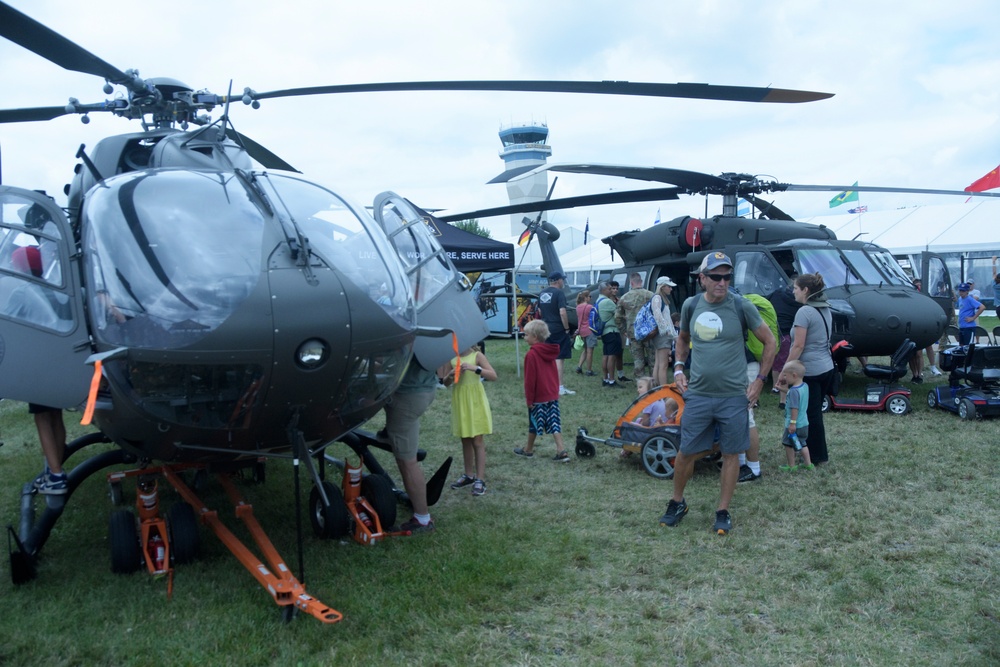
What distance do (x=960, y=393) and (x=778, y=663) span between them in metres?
6.19

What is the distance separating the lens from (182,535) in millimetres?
4328

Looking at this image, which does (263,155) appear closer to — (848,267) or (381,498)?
(381,498)

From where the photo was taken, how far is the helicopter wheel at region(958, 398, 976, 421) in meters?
7.92

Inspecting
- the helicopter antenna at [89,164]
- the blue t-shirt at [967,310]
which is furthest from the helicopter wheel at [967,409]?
the helicopter antenna at [89,164]

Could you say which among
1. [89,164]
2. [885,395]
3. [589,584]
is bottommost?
[589,584]

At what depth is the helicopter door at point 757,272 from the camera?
400 inches

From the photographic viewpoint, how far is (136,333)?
338cm

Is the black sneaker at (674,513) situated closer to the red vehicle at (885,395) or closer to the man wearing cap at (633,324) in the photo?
the red vehicle at (885,395)

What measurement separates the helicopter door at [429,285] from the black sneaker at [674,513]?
1.62 metres

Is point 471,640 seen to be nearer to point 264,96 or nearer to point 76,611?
point 76,611

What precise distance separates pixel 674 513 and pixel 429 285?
2096 mm

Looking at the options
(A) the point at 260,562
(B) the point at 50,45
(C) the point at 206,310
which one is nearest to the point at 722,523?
(A) the point at 260,562

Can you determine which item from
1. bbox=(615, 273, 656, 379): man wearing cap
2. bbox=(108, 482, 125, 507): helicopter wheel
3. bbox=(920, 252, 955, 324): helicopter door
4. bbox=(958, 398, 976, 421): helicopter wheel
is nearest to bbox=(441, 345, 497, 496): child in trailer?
bbox=(108, 482, 125, 507): helicopter wheel

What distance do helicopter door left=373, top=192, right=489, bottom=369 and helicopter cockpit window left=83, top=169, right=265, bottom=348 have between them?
1.12 m
